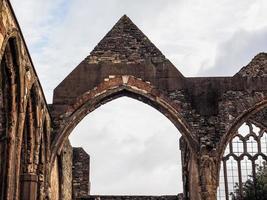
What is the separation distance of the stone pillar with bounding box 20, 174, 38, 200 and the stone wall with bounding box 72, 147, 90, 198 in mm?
6319

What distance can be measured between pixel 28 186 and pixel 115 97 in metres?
3.40

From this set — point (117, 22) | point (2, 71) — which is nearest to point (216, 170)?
point (117, 22)

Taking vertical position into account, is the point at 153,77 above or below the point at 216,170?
above

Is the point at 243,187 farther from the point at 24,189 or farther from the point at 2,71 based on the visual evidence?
the point at 2,71

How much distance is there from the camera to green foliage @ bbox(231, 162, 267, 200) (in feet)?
53.2

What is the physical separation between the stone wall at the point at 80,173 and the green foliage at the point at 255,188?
4.75 meters

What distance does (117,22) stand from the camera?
14.6 m

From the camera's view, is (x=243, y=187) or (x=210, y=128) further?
(x=243, y=187)

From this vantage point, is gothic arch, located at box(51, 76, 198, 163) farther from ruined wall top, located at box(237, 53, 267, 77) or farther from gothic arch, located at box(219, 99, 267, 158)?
ruined wall top, located at box(237, 53, 267, 77)

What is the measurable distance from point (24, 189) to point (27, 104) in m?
1.76

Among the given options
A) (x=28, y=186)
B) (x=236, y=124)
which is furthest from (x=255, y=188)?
(x=28, y=186)

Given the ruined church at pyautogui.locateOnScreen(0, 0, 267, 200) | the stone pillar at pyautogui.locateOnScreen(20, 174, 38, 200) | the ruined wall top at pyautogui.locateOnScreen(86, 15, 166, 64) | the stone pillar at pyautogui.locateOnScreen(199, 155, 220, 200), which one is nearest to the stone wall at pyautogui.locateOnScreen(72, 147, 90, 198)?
the ruined church at pyautogui.locateOnScreen(0, 0, 267, 200)

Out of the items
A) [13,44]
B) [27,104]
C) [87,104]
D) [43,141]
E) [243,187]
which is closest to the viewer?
[13,44]

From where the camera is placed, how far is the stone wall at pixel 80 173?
58.7 ft
